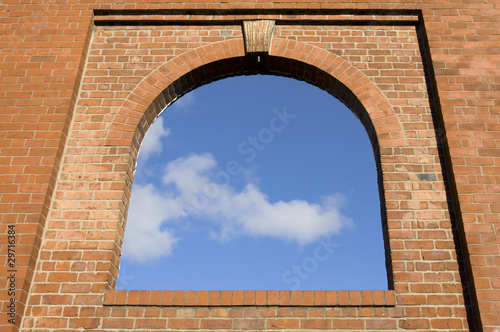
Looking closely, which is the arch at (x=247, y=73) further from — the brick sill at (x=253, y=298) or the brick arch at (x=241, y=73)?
the brick sill at (x=253, y=298)

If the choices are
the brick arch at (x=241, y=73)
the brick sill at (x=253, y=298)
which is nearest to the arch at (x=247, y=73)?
the brick arch at (x=241, y=73)

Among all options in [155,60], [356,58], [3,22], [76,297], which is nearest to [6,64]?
[3,22]

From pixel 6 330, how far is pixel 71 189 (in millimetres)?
1297

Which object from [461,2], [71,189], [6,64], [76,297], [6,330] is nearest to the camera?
[6,330]

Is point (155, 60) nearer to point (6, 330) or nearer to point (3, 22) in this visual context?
point (3, 22)

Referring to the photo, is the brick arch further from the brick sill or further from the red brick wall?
the brick sill

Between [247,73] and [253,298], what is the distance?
2636 millimetres

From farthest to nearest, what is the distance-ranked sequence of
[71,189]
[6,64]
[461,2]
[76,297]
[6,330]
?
[461,2] → [6,64] → [71,189] → [76,297] → [6,330]

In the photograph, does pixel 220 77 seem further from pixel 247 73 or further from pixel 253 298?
pixel 253 298

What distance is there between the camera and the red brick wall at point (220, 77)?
383cm

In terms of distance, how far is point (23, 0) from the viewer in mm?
5496

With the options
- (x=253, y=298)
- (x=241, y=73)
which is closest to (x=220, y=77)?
(x=241, y=73)

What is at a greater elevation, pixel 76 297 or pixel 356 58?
pixel 356 58

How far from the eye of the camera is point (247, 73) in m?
5.44
